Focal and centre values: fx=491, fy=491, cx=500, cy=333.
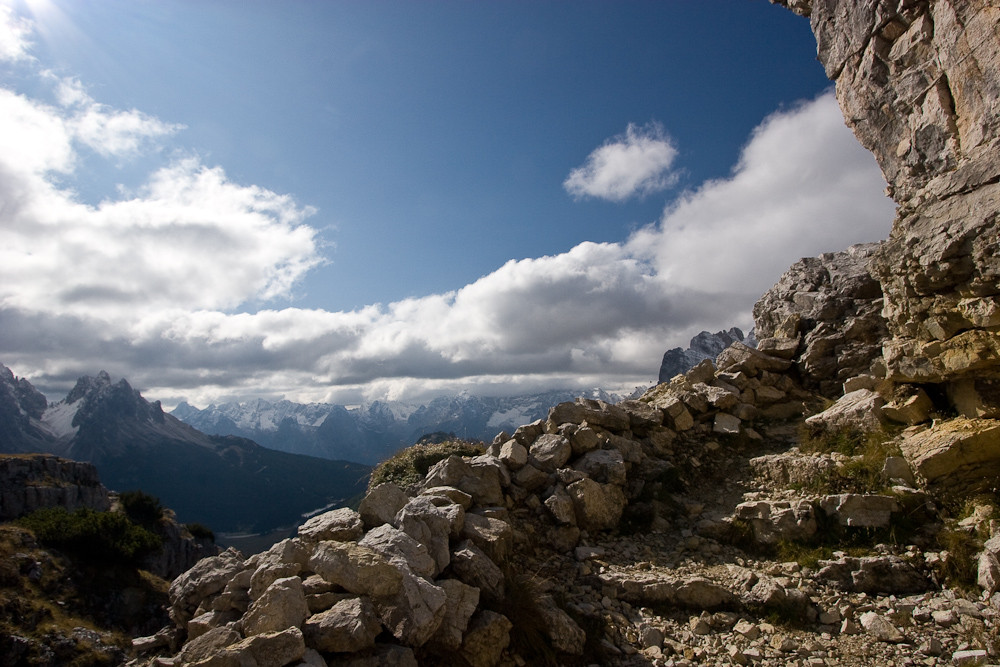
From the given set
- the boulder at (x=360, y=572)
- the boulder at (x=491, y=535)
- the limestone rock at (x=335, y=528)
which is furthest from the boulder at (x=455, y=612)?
the limestone rock at (x=335, y=528)

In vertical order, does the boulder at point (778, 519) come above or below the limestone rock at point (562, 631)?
above

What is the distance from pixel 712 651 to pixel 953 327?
33.7 ft

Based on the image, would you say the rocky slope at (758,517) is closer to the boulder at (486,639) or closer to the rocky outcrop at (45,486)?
the boulder at (486,639)

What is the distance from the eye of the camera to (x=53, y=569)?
2157 inches

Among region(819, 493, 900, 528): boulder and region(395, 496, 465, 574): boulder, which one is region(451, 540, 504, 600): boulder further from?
region(819, 493, 900, 528): boulder

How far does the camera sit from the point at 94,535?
208 ft

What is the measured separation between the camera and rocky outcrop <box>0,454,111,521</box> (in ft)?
322

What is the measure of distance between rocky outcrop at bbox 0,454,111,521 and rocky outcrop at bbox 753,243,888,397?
128028 mm

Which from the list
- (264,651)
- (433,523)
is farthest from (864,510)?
(264,651)

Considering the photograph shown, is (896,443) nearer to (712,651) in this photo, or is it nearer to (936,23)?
(712,651)

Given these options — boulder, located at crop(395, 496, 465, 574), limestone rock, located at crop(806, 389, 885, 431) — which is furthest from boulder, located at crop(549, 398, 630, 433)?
boulder, located at crop(395, 496, 465, 574)

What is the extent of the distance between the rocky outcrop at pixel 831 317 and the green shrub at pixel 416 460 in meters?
14.1

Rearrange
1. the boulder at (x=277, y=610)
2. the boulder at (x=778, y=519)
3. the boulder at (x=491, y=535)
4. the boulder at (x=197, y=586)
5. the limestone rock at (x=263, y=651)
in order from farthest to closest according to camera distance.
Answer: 1. the boulder at (x=778, y=519)
2. the boulder at (x=491, y=535)
3. the boulder at (x=197, y=586)
4. the boulder at (x=277, y=610)
5. the limestone rock at (x=263, y=651)

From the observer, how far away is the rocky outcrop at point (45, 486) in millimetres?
98000
